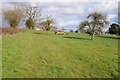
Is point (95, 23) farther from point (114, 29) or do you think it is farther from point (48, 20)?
point (114, 29)

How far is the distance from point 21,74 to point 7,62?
2133 mm

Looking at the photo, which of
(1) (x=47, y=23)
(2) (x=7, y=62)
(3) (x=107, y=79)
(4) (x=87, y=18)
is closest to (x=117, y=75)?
(3) (x=107, y=79)

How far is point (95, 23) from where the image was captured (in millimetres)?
47562

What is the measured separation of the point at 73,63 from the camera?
15430mm

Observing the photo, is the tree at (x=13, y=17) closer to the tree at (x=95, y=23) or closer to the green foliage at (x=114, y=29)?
the tree at (x=95, y=23)

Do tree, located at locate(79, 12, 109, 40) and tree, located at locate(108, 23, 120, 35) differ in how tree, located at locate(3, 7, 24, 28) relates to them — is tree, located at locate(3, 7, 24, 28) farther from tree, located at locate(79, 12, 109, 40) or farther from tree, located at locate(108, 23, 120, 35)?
tree, located at locate(108, 23, 120, 35)

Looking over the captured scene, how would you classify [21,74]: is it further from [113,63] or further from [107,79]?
[113,63]

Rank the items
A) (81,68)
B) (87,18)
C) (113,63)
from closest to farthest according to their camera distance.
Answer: (81,68), (113,63), (87,18)

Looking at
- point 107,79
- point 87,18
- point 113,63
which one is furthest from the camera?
point 87,18

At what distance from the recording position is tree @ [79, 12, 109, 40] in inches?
1866

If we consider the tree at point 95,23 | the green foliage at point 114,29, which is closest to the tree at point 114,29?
the green foliage at point 114,29

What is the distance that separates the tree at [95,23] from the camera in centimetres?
4741

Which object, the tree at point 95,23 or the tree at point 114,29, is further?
the tree at point 114,29

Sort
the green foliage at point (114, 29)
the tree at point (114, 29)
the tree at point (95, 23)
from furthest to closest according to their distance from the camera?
the tree at point (114, 29) < the green foliage at point (114, 29) < the tree at point (95, 23)
